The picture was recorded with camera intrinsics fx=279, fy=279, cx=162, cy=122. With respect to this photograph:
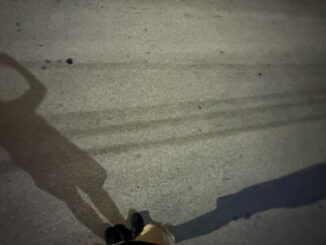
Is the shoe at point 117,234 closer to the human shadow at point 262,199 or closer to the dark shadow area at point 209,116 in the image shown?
the human shadow at point 262,199

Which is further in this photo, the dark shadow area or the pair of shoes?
the dark shadow area

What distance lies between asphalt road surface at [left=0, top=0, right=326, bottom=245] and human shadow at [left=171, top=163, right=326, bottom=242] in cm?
1

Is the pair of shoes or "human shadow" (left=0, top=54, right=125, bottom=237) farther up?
→ "human shadow" (left=0, top=54, right=125, bottom=237)

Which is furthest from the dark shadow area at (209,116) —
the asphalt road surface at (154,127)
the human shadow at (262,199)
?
the human shadow at (262,199)

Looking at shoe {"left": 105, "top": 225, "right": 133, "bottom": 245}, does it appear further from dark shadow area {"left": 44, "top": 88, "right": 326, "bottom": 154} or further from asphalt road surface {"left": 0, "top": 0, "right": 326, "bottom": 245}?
dark shadow area {"left": 44, "top": 88, "right": 326, "bottom": 154}

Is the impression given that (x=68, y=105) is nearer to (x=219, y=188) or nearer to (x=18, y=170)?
(x=18, y=170)

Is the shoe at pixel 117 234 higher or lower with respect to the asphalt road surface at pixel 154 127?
lower

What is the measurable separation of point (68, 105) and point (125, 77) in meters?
0.68

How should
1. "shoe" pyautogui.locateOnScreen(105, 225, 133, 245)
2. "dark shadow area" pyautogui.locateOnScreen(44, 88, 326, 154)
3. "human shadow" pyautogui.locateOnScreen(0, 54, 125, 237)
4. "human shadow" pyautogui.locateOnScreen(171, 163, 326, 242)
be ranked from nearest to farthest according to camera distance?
"shoe" pyautogui.locateOnScreen(105, 225, 133, 245) → "human shadow" pyautogui.locateOnScreen(0, 54, 125, 237) → "human shadow" pyautogui.locateOnScreen(171, 163, 326, 242) → "dark shadow area" pyautogui.locateOnScreen(44, 88, 326, 154)

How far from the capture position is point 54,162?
2.46 m

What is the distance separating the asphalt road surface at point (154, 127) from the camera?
2417mm

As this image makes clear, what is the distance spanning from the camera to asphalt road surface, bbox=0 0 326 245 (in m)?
2.42

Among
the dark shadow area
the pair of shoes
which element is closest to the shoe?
the pair of shoes

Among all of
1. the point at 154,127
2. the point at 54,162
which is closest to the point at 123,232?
the point at 54,162
